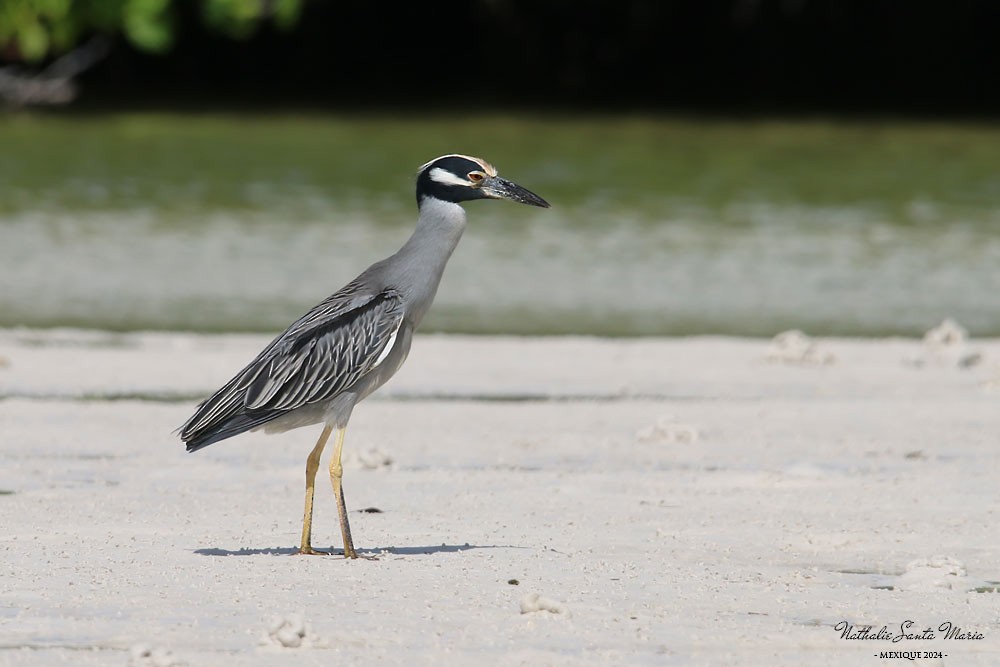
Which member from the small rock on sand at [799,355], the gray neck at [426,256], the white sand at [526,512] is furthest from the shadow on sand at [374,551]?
the small rock on sand at [799,355]

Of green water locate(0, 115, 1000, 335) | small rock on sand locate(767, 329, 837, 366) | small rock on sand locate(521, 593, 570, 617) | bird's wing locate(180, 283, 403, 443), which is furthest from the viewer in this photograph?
green water locate(0, 115, 1000, 335)

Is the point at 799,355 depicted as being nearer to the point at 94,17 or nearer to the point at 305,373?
the point at 305,373

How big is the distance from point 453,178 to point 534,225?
1253cm

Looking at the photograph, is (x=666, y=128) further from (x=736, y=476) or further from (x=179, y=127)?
(x=736, y=476)

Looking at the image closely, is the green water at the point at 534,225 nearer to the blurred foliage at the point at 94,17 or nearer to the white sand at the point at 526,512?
the blurred foliage at the point at 94,17

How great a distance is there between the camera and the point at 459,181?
6863 mm

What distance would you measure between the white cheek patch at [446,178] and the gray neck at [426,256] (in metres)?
0.08

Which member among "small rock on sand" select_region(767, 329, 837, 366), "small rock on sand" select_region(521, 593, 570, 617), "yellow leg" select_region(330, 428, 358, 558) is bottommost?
"small rock on sand" select_region(767, 329, 837, 366)

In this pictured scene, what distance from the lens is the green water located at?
1459cm

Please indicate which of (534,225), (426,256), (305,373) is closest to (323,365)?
(305,373)

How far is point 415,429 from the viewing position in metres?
9.27

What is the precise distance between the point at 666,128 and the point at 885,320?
1592 cm
